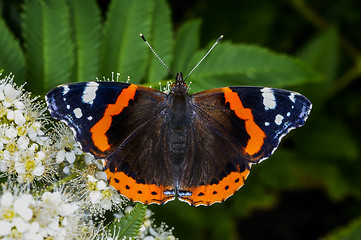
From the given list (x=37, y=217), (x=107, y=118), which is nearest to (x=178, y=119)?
(x=107, y=118)

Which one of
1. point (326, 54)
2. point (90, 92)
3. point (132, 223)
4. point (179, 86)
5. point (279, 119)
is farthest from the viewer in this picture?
point (326, 54)

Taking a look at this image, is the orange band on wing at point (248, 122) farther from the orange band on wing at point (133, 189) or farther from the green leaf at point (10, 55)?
the green leaf at point (10, 55)

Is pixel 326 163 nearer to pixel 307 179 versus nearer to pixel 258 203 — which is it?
pixel 307 179

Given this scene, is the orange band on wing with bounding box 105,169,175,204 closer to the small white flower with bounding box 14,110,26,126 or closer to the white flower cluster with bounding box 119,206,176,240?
the white flower cluster with bounding box 119,206,176,240

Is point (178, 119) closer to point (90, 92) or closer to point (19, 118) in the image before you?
point (90, 92)

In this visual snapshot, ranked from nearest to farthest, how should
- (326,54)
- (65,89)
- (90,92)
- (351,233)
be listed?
1. (65,89)
2. (90,92)
3. (351,233)
4. (326,54)

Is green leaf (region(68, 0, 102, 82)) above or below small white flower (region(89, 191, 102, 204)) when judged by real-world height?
above

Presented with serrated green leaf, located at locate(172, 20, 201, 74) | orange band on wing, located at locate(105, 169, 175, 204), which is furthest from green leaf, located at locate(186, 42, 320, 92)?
orange band on wing, located at locate(105, 169, 175, 204)

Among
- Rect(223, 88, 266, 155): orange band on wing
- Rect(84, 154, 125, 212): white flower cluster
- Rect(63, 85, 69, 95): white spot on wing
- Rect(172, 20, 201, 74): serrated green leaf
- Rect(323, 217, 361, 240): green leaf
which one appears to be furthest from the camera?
Rect(323, 217, 361, 240): green leaf
